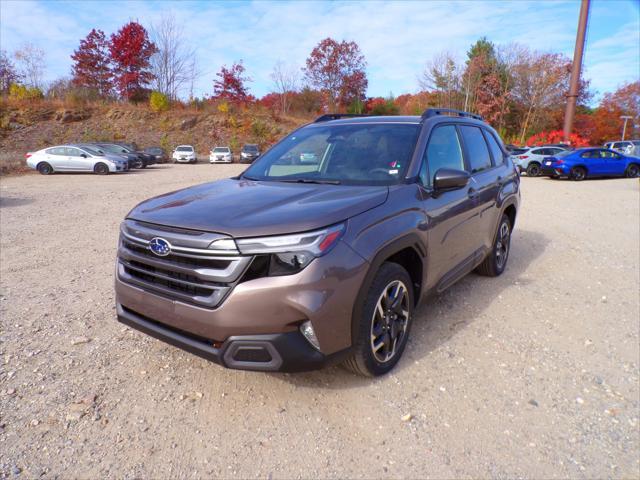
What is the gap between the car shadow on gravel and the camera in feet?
9.58

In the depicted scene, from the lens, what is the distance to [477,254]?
430cm

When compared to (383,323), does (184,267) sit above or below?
Result: above

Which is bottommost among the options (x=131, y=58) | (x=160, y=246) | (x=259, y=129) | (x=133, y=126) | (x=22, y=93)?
(x=160, y=246)

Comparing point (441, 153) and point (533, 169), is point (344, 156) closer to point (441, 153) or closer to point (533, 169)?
point (441, 153)

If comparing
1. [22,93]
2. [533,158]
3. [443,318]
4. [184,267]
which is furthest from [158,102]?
[184,267]

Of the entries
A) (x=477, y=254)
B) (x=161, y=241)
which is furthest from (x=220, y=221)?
(x=477, y=254)

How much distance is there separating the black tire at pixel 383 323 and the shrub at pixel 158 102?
4317 cm

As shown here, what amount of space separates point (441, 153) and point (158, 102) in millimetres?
42607

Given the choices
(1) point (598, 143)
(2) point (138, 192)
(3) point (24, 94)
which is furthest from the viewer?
(1) point (598, 143)

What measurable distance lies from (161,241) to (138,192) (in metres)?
12.1

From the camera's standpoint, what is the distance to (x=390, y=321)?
291 centimetres

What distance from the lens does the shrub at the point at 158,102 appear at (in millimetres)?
40594

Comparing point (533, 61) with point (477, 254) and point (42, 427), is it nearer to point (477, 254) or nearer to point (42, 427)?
point (477, 254)

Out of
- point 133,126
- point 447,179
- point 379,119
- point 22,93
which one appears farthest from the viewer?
point 133,126
